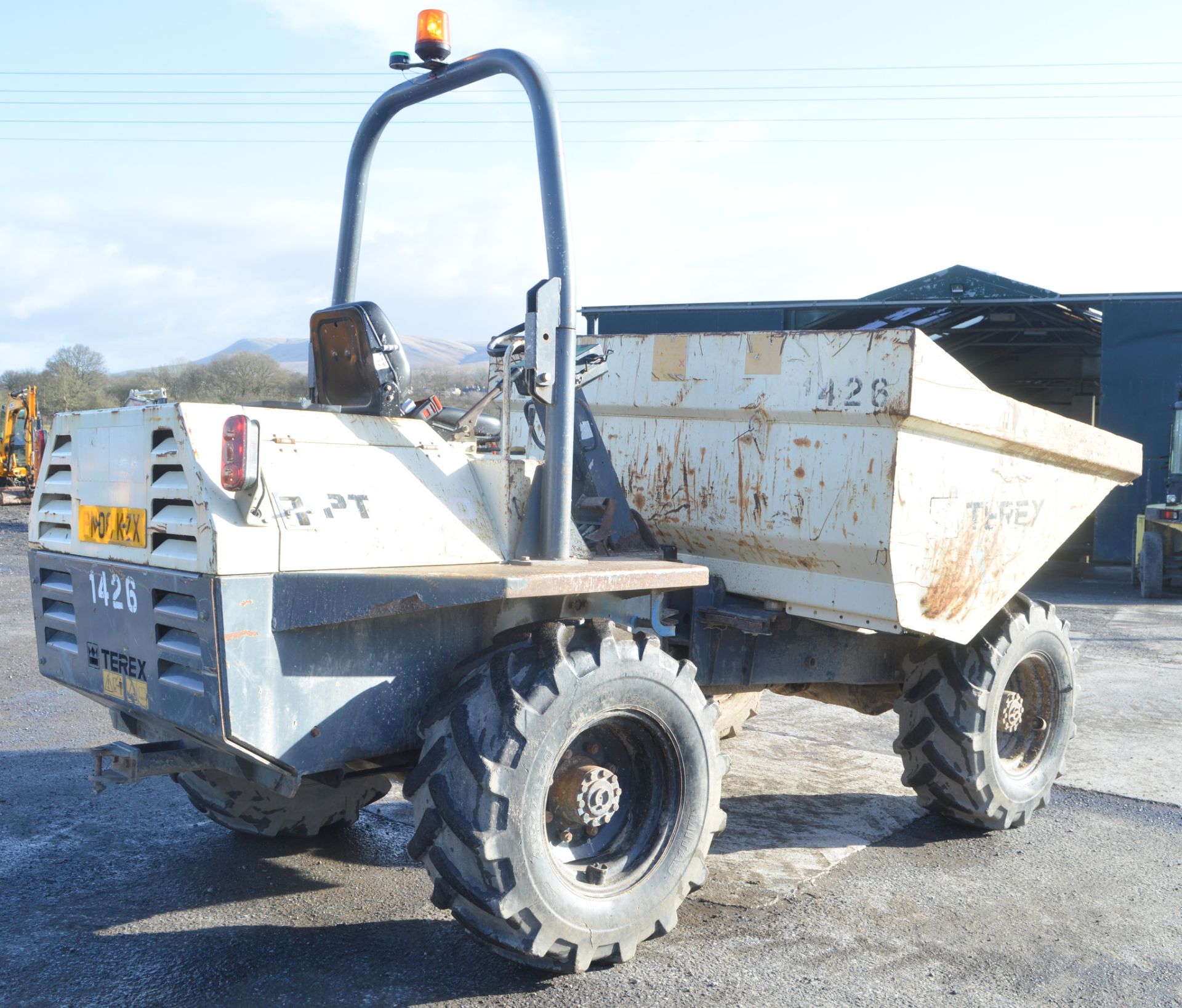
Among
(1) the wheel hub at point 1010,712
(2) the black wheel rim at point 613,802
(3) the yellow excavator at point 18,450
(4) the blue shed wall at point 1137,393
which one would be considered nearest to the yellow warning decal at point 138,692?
(2) the black wheel rim at point 613,802

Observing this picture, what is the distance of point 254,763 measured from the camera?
3.36 meters

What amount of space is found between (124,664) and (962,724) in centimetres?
332

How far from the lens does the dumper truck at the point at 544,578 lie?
10.3 ft

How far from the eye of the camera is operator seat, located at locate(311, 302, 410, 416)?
3631mm

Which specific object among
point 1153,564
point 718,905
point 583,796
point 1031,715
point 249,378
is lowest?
point 1153,564

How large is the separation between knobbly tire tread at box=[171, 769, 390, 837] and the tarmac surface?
4.6 inches

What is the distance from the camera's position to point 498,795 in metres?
3.15

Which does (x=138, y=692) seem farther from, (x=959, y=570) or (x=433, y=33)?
(x=959, y=570)

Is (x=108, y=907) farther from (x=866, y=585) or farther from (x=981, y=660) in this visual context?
(x=981, y=660)

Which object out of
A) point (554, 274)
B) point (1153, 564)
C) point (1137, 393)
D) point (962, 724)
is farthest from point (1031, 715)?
point (1137, 393)

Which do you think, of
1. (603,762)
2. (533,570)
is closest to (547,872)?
(603,762)

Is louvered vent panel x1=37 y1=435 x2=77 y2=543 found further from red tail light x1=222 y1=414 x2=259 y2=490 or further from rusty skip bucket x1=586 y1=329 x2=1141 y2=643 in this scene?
rusty skip bucket x1=586 y1=329 x2=1141 y2=643

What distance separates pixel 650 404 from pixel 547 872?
2.13 metres

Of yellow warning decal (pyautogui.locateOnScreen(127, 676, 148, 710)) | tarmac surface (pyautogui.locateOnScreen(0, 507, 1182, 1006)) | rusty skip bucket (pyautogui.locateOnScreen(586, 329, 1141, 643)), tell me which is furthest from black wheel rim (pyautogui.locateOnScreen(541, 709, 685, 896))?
yellow warning decal (pyautogui.locateOnScreen(127, 676, 148, 710))
